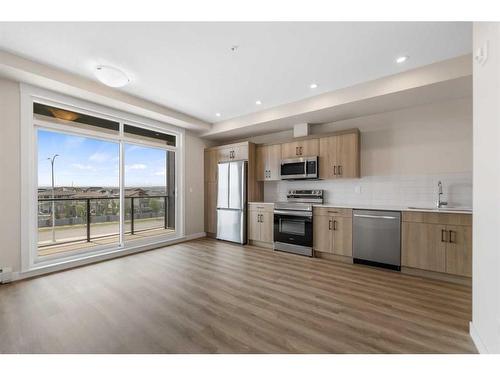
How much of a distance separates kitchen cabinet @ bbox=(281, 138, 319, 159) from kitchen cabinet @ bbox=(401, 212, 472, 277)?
6.06ft

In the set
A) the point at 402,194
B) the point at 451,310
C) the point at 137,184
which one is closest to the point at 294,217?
the point at 402,194

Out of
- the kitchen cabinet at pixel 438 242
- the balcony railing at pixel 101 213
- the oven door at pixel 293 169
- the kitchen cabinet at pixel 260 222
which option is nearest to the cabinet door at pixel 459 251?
the kitchen cabinet at pixel 438 242

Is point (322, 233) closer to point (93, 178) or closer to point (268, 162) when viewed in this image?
point (268, 162)

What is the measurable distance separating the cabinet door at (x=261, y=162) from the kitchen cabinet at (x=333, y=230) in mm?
1478

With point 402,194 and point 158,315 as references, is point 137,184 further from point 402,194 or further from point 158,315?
point 402,194

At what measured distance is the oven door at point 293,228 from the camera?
4.00 metres

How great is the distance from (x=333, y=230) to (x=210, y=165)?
3310mm

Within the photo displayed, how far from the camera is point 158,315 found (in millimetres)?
2078

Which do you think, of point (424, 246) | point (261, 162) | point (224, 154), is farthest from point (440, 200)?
point (224, 154)

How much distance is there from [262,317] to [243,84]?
9.91 ft

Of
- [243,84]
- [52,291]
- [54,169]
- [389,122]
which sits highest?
[243,84]

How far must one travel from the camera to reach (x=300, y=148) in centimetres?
441

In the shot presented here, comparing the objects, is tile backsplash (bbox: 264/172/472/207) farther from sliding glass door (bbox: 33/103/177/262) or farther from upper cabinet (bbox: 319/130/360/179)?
sliding glass door (bbox: 33/103/177/262)

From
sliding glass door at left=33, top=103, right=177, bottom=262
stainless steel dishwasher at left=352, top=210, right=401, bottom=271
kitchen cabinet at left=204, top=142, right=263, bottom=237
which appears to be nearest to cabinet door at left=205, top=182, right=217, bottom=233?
kitchen cabinet at left=204, top=142, right=263, bottom=237
